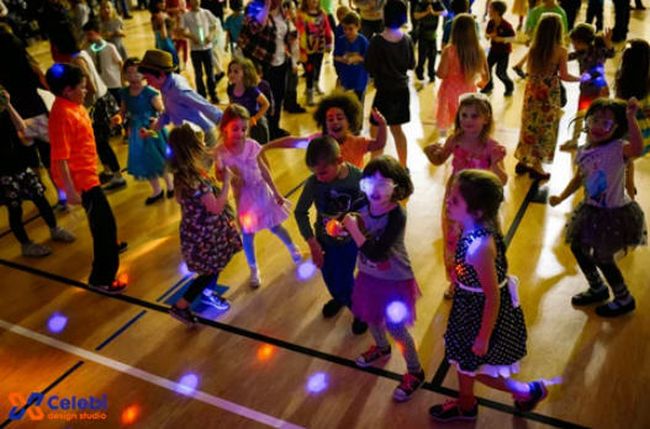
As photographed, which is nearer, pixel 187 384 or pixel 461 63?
pixel 187 384

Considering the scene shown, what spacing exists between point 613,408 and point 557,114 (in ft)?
9.05

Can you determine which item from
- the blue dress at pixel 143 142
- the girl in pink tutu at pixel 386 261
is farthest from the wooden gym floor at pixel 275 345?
the blue dress at pixel 143 142

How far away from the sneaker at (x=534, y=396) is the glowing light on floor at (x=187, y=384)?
1.72m

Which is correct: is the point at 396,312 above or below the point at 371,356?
above

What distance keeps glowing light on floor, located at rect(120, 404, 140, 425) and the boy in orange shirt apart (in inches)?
50.6

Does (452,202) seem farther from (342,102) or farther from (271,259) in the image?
(271,259)

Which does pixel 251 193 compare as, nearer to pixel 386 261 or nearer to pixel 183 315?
pixel 183 315

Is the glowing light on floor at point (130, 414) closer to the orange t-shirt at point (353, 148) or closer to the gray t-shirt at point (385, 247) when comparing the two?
the gray t-shirt at point (385, 247)

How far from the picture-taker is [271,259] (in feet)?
14.4

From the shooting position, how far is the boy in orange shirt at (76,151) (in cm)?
361

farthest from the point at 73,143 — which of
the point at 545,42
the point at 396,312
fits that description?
the point at 545,42

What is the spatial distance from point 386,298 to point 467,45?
3066 millimetres

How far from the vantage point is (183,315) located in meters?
3.66

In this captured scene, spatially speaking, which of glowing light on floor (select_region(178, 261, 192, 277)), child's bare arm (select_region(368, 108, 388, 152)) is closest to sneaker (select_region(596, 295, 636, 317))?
child's bare arm (select_region(368, 108, 388, 152))
